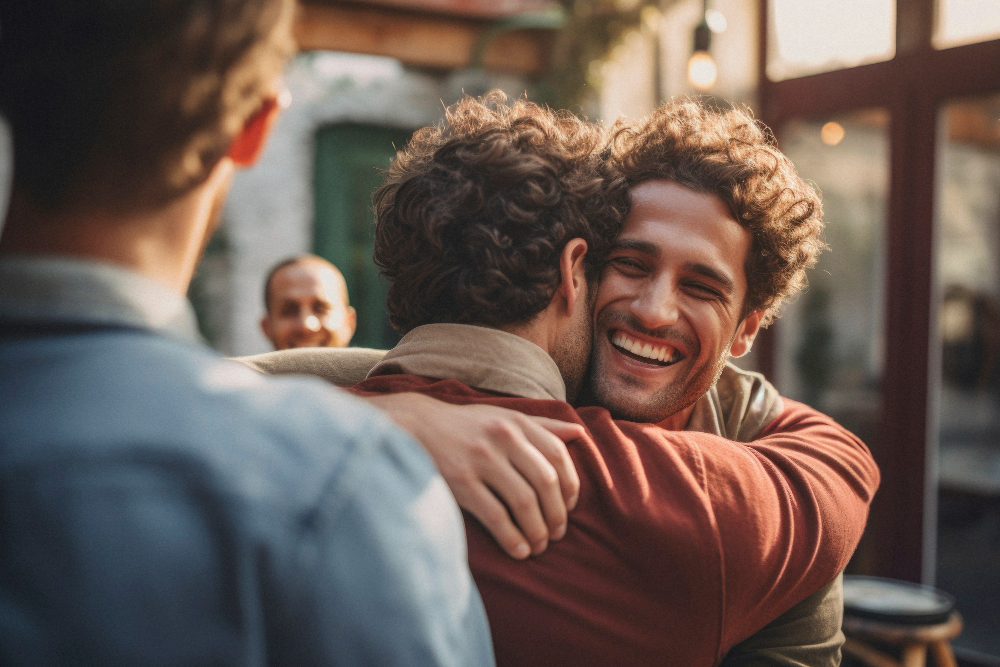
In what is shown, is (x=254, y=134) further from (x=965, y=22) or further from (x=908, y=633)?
(x=965, y=22)

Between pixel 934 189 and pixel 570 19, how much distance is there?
2.13m

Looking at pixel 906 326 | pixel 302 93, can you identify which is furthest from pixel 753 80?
pixel 302 93

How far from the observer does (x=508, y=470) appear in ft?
3.35

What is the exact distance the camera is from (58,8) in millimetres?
647

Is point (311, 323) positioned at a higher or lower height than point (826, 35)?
lower

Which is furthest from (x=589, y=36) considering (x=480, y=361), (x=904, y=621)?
(x=480, y=361)

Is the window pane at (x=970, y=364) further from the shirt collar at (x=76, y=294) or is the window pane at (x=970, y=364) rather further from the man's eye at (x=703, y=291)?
the shirt collar at (x=76, y=294)

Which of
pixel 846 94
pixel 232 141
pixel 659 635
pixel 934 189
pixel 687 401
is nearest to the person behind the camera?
pixel 232 141

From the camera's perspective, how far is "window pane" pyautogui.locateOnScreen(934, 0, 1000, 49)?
3.74 metres

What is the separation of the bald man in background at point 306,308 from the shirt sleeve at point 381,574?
8.01 ft

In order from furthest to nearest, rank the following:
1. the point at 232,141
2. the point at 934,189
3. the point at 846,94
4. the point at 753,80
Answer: the point at 753,80, the point at 846,94, the point at 934,189, the point at 232,141

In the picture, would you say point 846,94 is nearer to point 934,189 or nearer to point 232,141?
point 934,189

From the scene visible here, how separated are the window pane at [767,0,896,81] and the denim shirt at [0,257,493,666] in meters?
4.31

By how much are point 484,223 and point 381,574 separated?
2.45ft
